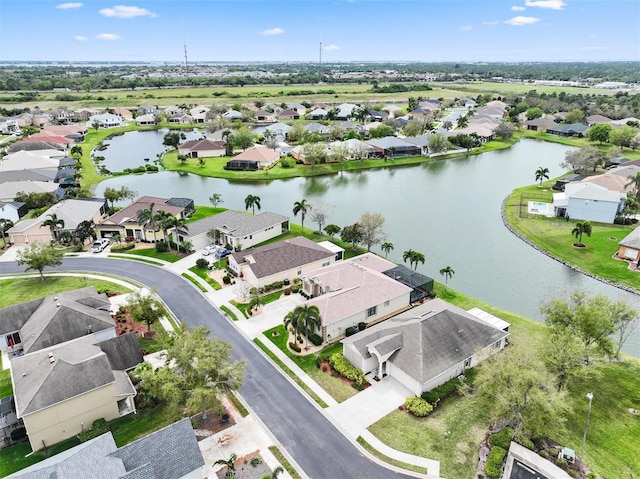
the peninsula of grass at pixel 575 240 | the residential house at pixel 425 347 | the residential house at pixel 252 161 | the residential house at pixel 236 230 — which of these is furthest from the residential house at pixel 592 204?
the residential house at pixel 252 161

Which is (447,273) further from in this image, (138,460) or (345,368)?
(138,460)

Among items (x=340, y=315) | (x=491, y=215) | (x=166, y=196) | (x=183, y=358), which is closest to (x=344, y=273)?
(x=340, y=315)

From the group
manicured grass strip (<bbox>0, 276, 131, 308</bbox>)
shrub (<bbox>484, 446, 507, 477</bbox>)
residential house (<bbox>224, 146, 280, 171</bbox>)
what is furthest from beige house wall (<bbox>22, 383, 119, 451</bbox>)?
residential house (<bbox>224, 146, 280, 171</bbox>)

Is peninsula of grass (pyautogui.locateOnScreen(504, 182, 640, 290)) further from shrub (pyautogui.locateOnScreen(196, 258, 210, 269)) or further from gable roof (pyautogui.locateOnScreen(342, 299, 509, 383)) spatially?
shrub (pyautogui.locateOnScreen(196, 258, 210, 269))

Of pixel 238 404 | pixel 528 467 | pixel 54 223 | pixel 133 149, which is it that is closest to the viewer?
pixel 528 467

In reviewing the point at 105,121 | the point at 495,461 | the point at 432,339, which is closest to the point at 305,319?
the point at 432,339

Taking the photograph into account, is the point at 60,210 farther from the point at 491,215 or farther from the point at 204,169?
the point at 491,215
